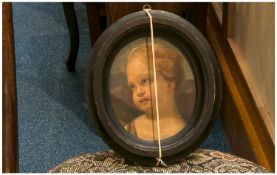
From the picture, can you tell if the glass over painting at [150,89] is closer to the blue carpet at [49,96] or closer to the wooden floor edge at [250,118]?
the wooden floor edge at [250,118]

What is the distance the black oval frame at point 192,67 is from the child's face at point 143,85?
4 cm

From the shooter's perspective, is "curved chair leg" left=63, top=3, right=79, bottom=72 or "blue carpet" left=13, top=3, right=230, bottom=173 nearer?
"blue carpet" left=13, top=3, right=230, bottom=173

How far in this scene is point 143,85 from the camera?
830 mm

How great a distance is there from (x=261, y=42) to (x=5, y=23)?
2.50 ft

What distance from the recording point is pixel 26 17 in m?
2.55

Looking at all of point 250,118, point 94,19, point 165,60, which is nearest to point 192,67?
point 165,60

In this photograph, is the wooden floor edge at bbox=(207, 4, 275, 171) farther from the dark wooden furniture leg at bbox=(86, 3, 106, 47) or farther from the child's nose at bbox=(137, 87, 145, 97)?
the child's nose at bbox=(137, 87, 145, 97)

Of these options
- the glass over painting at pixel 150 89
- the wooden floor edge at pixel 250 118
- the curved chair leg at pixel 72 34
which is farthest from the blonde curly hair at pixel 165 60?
the curved chair leg at pixel 72 34

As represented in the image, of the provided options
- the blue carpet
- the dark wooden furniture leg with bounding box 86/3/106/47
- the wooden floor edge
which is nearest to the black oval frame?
the wooden floor edge

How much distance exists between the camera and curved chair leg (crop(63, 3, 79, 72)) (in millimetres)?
1981

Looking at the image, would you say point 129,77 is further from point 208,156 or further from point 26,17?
point 26,17

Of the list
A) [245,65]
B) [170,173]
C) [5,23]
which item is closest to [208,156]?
[170,173]

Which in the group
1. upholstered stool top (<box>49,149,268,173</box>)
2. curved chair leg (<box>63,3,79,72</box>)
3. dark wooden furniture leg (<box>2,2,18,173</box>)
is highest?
curved chair leg (<box>63,3,79,72</box>)

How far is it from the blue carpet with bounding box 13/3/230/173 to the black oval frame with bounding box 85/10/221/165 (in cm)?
81
